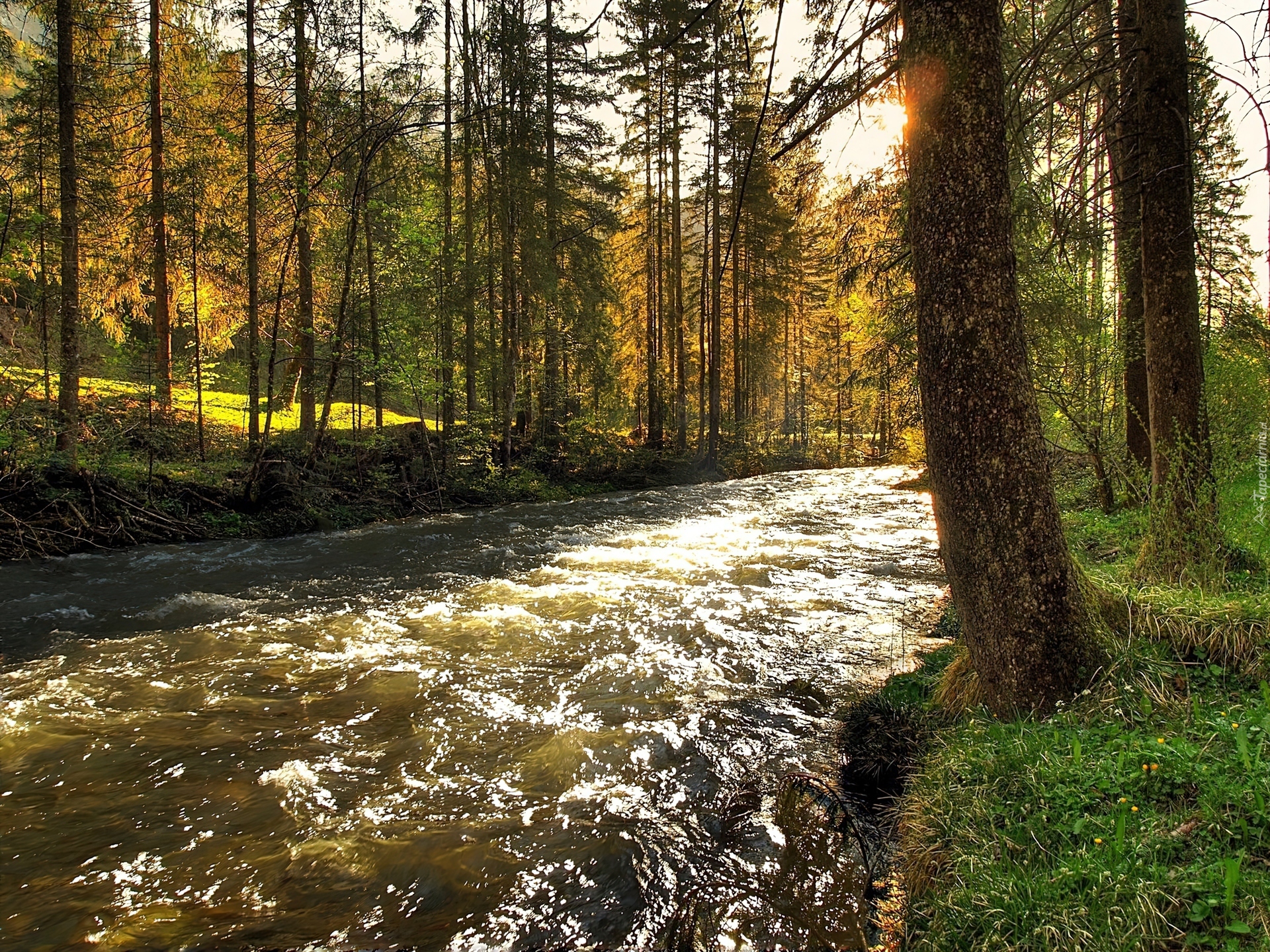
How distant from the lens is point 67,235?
9867 millimetres

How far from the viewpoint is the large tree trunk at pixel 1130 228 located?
5.32m

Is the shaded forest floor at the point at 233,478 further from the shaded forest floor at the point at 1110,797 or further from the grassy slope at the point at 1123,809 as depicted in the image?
the grassy slope at the point at 1123,809

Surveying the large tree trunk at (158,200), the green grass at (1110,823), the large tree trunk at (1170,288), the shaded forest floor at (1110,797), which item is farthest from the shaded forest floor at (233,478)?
the large tree trunk at (1170,288)

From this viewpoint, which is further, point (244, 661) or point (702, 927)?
point (244, 661)

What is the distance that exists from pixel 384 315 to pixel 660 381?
12.9m

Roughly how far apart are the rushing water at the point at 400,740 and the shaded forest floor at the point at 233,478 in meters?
1.17

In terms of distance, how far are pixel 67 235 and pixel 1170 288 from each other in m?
15.3

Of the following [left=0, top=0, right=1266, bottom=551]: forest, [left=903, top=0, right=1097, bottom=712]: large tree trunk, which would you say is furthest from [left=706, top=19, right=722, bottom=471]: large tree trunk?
[left=903, top=0, right=1097, bottom=712]: large tree trunk

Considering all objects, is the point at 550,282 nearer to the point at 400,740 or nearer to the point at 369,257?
the point at 369,257

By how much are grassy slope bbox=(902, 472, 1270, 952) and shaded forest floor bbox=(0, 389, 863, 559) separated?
1223 cm

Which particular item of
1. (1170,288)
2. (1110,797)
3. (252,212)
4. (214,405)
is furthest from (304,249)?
(1110,797)

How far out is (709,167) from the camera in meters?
23.1

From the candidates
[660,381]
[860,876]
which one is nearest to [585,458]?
[660,381]

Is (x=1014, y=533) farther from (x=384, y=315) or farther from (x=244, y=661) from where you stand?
(x=384, y=315)
